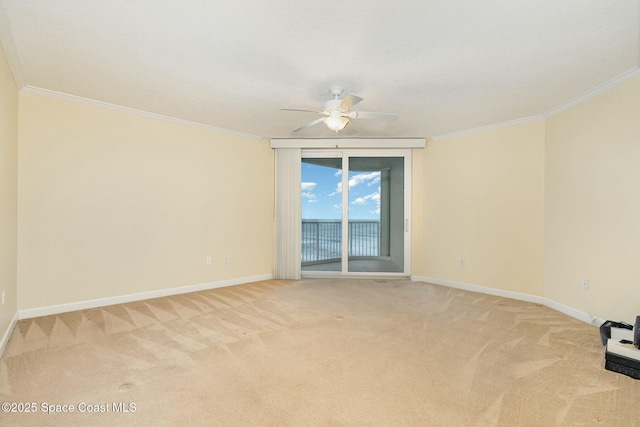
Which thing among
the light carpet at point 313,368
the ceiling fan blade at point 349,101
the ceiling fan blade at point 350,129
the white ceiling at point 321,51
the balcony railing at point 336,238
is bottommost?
the light carpet at point 313,368

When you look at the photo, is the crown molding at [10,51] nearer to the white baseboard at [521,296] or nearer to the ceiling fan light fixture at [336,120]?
the ceiling fan light fixture at [336,120]

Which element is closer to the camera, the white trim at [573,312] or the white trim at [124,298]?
the white trim at [573,312]

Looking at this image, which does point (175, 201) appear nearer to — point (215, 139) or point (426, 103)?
point (215, 139)

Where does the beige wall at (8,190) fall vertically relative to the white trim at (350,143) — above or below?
below

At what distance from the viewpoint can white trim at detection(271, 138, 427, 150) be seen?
5.55 metres

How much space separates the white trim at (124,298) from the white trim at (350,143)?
7.95ft

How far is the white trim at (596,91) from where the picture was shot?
2.99 m

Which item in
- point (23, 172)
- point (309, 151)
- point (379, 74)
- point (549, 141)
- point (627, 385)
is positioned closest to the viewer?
point (627, 385)

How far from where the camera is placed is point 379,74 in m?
3.06

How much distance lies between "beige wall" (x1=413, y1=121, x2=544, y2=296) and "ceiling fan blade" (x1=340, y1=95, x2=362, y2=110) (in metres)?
2.88

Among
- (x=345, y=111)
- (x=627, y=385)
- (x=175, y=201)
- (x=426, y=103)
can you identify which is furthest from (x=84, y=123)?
(x=627, y=385)

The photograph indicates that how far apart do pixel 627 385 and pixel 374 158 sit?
14.5ft

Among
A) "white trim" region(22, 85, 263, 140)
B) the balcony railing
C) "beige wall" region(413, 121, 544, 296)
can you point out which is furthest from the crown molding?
"beige wall" region(413, 121, 544, 296)

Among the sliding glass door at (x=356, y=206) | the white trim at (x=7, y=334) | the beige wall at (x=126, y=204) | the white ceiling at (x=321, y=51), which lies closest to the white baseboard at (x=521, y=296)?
the sliding glass door at (x=356, y=206)
